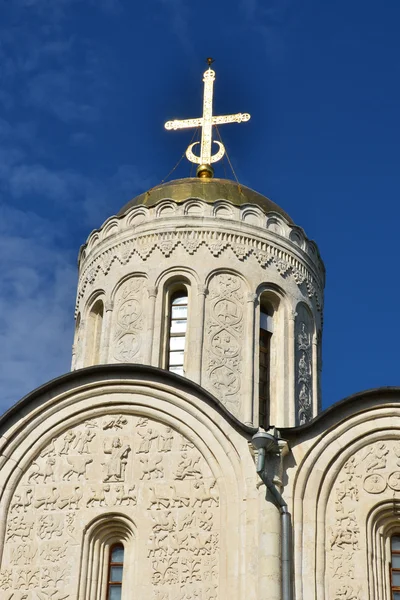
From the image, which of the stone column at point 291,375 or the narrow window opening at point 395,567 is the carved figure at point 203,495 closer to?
the narrow window opening at point 395,567

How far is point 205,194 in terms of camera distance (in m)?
18.2

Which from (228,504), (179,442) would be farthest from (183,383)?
(228,504)

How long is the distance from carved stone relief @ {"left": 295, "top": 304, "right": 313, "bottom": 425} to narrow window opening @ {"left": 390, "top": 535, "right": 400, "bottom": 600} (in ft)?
9.74

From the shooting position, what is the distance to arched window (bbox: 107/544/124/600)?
45.8 feet

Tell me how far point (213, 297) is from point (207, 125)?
13.6 ft

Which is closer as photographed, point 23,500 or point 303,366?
point 23,500

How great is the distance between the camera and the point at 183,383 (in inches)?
Result: 586

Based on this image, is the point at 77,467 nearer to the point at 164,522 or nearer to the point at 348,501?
the point at 164,522

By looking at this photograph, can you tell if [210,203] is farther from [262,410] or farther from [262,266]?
[262,410]

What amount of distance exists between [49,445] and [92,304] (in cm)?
354

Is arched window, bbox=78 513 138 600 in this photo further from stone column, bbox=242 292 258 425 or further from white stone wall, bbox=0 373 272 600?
stone column, bbox=242 292 258 425

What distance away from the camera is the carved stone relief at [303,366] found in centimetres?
1689

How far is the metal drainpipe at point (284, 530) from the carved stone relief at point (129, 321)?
376 centimetres

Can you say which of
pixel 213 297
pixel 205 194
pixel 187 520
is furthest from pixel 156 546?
pixel 205 194
